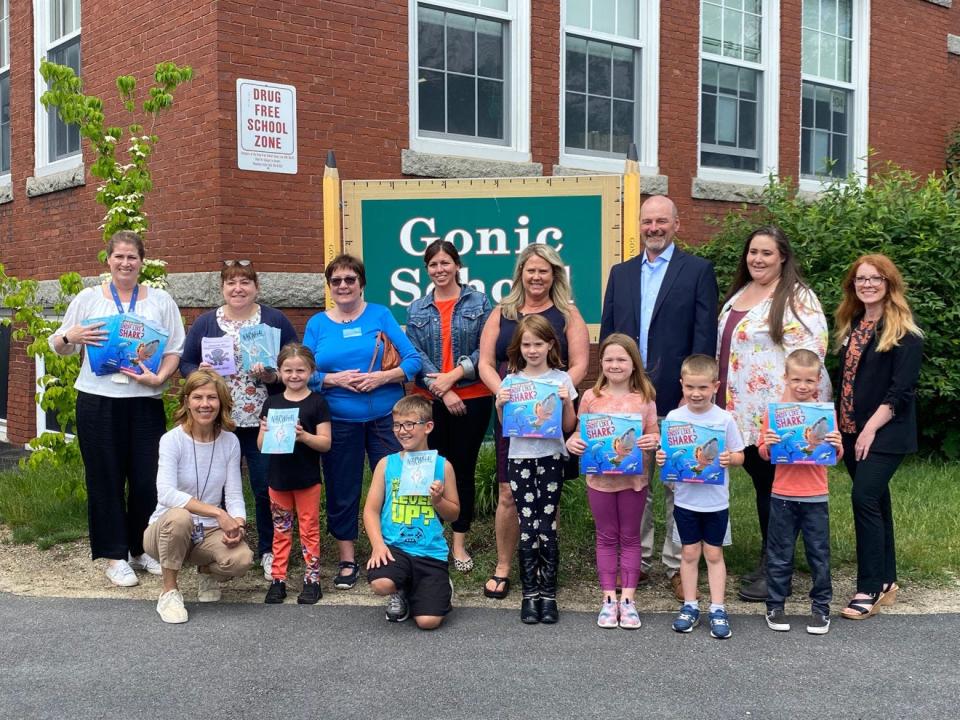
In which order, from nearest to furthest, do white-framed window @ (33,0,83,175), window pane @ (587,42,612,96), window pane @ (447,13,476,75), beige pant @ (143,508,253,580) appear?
beige pant @ (143,508,253,580)
window pane @ (447,13,476,75)
white-framed window @ (33,0,83,175)
window pane @ (587,42,612,96)

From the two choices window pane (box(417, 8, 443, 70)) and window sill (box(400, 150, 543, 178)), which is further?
window pane (box(417, 8, 443, 70))

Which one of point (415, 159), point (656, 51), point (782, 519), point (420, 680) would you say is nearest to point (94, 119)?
point (415, 159)

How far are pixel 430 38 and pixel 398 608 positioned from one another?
588cm

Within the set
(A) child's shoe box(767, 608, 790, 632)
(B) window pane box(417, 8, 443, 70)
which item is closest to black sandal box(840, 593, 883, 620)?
(A) child's shoe box(767, 608, 790, 632)

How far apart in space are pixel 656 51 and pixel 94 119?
20.1 feet

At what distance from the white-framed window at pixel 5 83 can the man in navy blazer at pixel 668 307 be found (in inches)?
335

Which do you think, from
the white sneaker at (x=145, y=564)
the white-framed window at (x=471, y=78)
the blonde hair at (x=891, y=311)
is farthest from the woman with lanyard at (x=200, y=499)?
the white-framed window at (x=471, y=78)

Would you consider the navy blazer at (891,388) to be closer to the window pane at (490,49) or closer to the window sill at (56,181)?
the window pane at (490,49)

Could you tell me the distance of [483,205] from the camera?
6219mm

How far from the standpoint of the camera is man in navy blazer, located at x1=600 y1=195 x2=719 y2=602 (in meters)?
4.88

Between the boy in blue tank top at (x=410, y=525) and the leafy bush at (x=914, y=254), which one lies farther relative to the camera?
the leafy bush at (x=914, y=254)

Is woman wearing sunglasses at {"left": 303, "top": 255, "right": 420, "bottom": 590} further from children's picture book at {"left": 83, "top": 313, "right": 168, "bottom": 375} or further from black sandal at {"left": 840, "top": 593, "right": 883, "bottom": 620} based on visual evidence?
black sandal at {"left": 840, "top": 593, "right": 883, "bottom": 620}

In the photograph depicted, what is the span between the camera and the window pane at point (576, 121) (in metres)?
9.68

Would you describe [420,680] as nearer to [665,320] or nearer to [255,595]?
[255,595]
